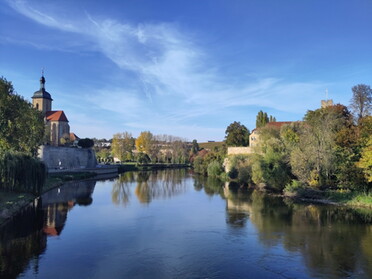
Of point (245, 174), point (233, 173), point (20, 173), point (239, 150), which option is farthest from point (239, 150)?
Result: point (20, 173)

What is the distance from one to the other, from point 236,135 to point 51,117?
1380 inches

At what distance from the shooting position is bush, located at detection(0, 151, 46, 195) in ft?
64.2

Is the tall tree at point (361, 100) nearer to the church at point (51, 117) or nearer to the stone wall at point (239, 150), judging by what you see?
the stone wall at point (239, 150)

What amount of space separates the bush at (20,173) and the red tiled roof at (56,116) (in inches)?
1692

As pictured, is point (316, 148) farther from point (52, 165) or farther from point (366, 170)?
point (52, 165)

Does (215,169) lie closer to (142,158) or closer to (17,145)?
(142,158)

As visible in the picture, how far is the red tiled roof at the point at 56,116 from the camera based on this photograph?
62.2 m

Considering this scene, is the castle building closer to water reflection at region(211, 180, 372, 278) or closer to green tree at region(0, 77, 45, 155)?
green tree at region(0, 77, 45, 155)

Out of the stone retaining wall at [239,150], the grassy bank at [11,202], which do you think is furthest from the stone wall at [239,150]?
the grassy bank at [11,202]

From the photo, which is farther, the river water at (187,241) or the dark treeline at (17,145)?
the dark treeline at (17,145)

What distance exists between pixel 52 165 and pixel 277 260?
38.0 m

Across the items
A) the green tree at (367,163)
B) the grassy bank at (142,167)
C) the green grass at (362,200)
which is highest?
the green tree at (367,163)

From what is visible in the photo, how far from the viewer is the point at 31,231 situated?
15023 millimetres

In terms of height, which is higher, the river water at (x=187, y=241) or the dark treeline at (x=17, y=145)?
the dark treeline at (x=17, y=145)
